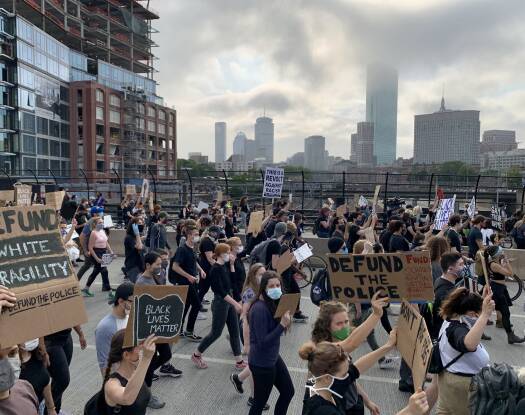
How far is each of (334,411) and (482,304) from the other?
1.74 meters

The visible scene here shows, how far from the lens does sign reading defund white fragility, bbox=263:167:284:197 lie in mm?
14336

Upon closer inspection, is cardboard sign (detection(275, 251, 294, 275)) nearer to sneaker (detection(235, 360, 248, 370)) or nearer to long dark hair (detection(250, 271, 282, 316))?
sneaker (detection(235, 360, 248, 370))

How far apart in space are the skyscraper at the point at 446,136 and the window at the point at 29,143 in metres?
133

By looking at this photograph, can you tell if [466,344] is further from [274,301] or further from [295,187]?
[295,187]

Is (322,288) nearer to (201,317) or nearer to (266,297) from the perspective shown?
(266,297)

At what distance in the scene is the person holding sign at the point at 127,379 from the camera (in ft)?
9.45

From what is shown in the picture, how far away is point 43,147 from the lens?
66.7m

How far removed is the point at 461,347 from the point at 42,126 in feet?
234

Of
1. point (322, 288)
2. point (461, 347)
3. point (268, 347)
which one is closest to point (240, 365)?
point (322, 288)

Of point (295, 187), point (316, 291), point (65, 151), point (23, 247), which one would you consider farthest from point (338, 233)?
point (65, 151)

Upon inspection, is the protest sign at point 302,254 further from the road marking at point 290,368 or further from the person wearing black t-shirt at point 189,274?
the road marking at point 290,368

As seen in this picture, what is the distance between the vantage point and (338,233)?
34.2 feet

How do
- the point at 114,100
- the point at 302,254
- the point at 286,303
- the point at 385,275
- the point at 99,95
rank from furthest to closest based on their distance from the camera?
the point at 114,100, the point at 99,95, the point at 302,254, the point at 286,303, the point at 385,275

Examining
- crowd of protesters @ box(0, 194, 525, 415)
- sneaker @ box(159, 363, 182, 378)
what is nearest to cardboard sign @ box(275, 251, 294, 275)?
crowd of protesters @ box(0, 194, 525, 415)
